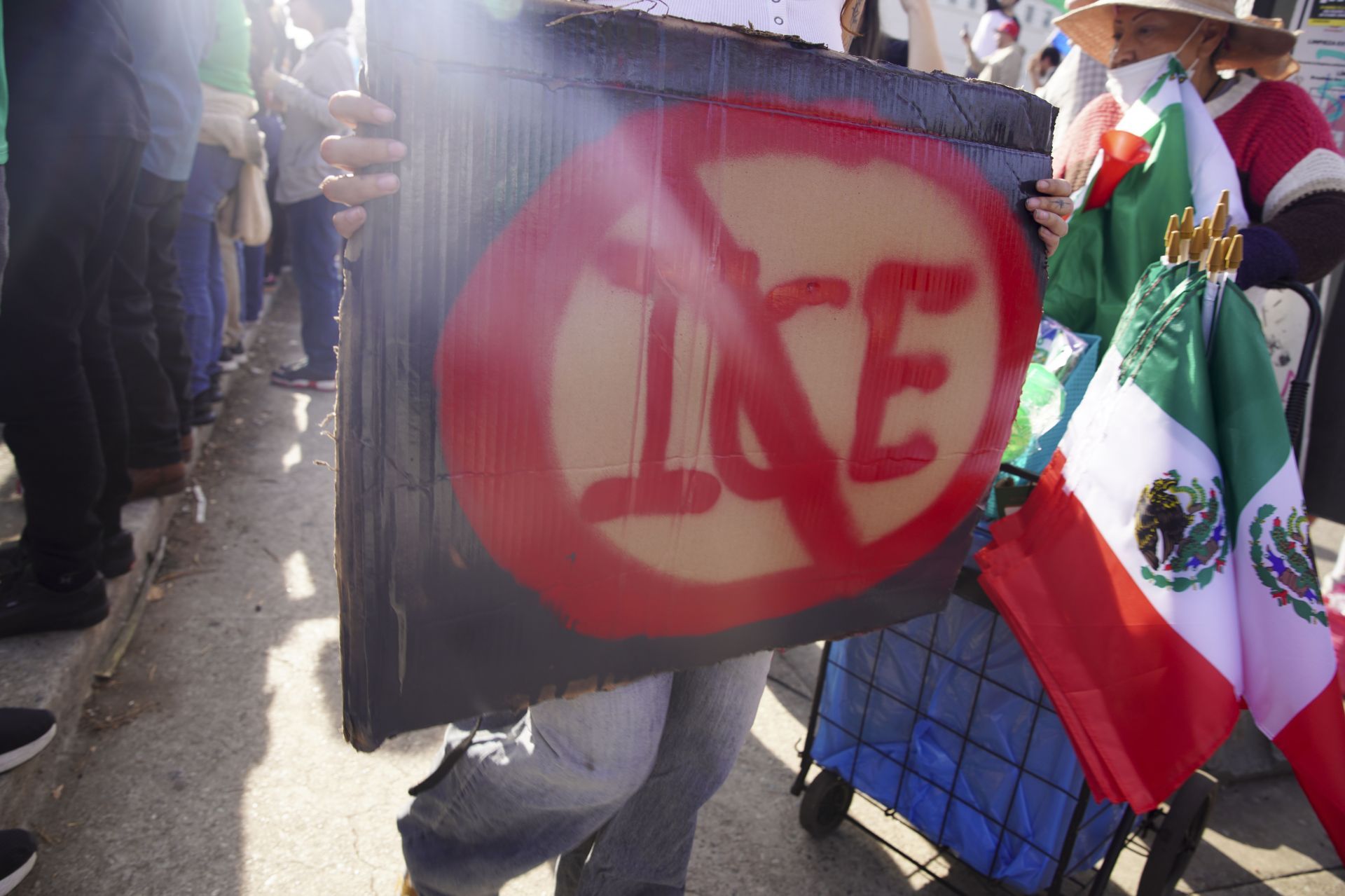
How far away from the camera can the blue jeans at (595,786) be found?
1.22m

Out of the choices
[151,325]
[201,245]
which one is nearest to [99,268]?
[151,325]

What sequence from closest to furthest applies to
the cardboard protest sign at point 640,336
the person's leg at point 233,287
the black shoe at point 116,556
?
the cardboard protest sign at point 640,336
the black shoe at point 116,556
the person's leg at point 233,287

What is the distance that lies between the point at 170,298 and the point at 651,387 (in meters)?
2.41

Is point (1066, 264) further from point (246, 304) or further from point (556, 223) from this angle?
point (246, 304)

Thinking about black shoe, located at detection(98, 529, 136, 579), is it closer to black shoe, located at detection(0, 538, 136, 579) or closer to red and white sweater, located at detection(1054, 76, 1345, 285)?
black shoe, located at detection(0, 538, 136, 579)

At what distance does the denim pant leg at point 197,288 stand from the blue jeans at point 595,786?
2.38 m

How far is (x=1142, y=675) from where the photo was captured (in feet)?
4.61

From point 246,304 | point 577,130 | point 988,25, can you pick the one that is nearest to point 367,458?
point 577,130

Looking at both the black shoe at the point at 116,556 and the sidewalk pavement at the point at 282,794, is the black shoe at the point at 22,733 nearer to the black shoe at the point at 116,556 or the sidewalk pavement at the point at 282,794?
the sidewalk pavement at the point at 282,794

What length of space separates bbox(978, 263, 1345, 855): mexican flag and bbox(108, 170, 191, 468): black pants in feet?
7.58

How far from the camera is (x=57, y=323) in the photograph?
1798 mm

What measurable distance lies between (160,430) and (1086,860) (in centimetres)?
272

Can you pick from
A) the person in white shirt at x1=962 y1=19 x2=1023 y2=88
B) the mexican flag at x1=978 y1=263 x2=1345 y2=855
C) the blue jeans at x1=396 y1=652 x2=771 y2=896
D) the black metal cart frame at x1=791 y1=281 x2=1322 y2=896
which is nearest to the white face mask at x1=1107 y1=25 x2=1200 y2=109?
the black metal cart frame at x1=791 y1=281 x2=1322 y2=896

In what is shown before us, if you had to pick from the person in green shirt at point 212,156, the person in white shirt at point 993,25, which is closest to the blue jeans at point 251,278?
the person in green shirt at point 212,156
